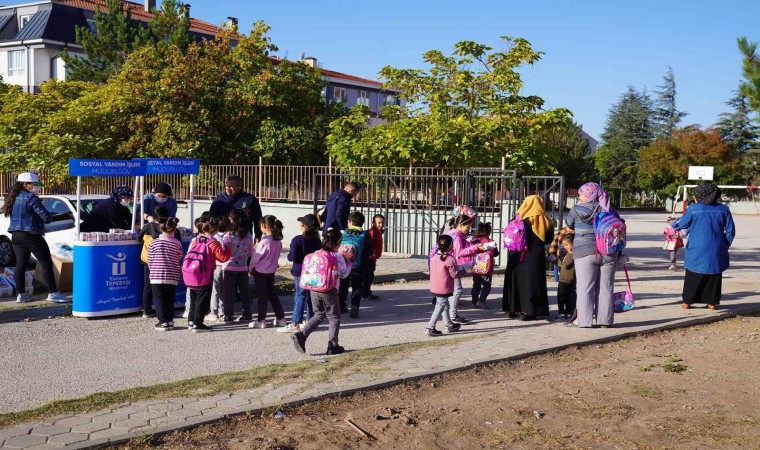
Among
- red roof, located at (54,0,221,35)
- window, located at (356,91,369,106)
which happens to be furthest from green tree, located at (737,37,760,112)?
window, located at (356,91,369,106)

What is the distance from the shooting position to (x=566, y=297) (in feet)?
35.4

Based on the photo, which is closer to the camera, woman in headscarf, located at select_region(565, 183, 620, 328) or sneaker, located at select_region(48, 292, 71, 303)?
woman in headscarf, located at select_region(565, 183, 620, 328)

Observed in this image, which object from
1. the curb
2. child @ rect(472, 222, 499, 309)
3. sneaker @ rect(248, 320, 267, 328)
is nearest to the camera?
the curb

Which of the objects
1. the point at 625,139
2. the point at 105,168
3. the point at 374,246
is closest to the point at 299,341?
the point at 374,246

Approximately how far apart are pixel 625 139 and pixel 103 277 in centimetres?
7426

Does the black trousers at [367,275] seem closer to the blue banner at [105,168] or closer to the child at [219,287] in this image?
the child at [219,287]

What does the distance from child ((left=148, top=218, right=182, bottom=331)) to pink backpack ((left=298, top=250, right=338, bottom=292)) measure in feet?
6.53

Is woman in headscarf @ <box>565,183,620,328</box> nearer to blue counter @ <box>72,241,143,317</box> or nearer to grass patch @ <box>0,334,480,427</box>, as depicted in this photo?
grass patch @ <box>0,334,480,427</box>

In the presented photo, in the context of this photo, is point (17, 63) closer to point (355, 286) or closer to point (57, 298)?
point (57, 298)

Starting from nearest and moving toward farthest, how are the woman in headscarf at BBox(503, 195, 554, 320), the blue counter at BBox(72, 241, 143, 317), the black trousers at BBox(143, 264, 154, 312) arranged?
the blue counter at BBox(72, 241, 143, 317) → the black trousers at BBox(143, 264, 154, 312) → the woman in headscarf at BBox(503, 195, 554, 320)

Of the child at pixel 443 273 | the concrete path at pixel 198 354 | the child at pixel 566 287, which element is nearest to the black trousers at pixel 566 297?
the child at pixel 566 287

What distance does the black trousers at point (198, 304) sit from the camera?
9.13m

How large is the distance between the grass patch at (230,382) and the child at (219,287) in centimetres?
236

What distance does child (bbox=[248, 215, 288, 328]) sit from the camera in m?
9.38
